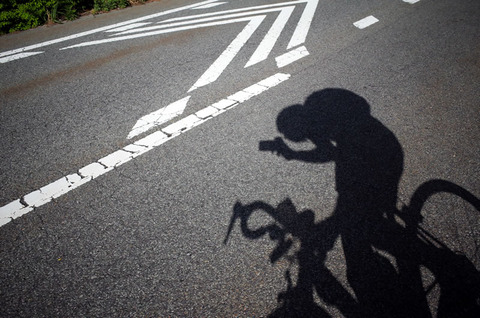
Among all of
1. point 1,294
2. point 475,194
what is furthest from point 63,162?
point 475,194

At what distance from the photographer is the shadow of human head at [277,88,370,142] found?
304 centimetres

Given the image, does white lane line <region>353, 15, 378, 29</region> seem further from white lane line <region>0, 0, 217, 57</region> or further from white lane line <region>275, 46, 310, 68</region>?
white lane line <region>0, 0, 217, 57</region>

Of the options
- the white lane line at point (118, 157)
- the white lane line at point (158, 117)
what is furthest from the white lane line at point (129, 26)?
the white lane line at point (118, 157)

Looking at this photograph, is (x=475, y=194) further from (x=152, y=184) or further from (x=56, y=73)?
(x=56, y=73)

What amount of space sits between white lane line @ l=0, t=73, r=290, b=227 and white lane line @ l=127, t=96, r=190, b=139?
0.17m

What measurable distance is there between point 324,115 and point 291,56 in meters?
1.83

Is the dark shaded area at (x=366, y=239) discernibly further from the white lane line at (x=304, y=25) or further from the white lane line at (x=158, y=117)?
the white lane line at (x=304, y=25)

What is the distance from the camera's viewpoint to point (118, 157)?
2.87 metres

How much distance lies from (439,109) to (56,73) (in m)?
6.22

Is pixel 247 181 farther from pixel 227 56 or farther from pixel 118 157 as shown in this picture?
pixel 227 56

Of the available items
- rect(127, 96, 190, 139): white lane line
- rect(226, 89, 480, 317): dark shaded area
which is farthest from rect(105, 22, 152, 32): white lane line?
→ rect(226, 89, 480, 317): dark shaded area

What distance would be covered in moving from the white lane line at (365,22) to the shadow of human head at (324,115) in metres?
2.93

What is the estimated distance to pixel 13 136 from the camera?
326 cm

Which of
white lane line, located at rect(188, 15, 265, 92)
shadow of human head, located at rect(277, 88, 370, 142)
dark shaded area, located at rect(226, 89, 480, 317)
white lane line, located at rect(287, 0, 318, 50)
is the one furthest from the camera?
white lane line, located at rect(287, 0, 318, 50)
